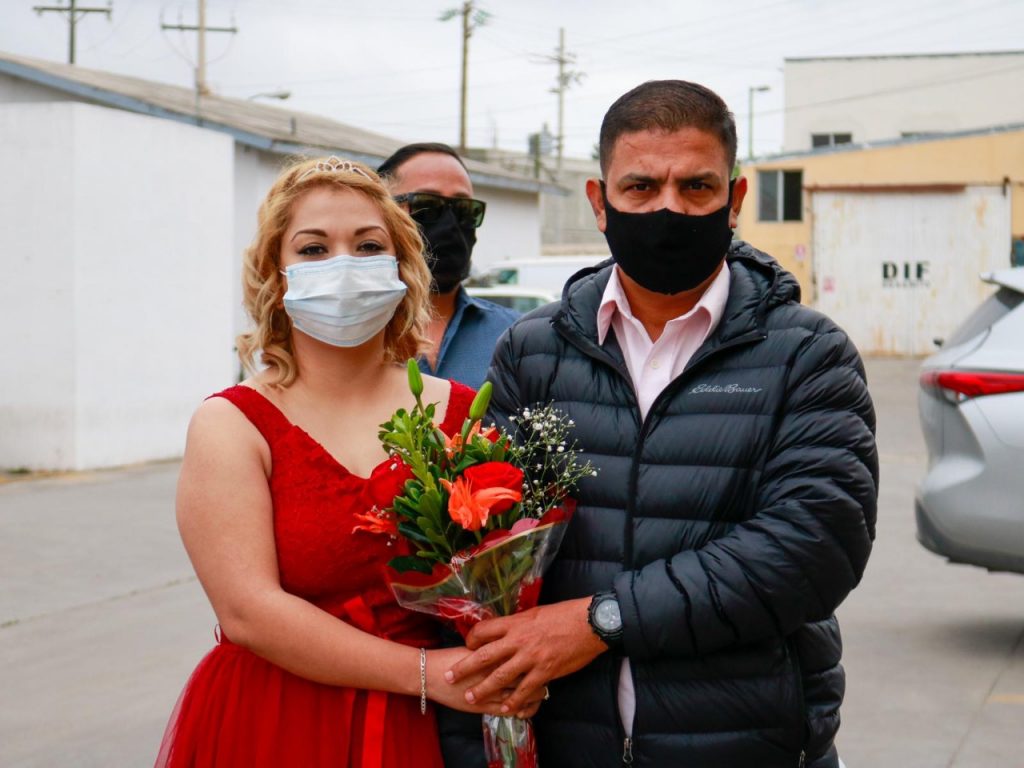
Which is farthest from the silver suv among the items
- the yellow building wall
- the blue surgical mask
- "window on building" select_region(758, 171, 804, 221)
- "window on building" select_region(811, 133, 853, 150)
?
"window on building" select_region(811, 133, 853, 150)

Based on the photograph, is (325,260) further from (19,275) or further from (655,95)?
(19,275)

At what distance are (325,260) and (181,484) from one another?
0.58 metres

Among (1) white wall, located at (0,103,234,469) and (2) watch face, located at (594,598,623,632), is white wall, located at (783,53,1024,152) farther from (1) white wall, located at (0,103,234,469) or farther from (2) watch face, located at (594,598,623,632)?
(2) watch face, located at (594,598,623,632)

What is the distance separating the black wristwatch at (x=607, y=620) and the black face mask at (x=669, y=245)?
2.22 feet

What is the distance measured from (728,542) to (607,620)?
272 millimetres

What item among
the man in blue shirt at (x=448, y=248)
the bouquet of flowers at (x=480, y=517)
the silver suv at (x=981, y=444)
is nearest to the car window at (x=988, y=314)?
the silver suv at (x=981, y=444)

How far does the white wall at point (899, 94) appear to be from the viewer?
44656mm

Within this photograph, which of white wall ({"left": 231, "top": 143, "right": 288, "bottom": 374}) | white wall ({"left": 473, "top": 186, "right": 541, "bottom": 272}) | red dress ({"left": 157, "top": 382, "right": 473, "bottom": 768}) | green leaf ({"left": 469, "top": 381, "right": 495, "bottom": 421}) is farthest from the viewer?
white wall ({"left": 473, "top": 186, "right": 541, "bottom": 272})

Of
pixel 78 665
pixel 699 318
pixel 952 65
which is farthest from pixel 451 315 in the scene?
pixel 952 65

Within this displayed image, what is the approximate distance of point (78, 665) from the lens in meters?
6.65

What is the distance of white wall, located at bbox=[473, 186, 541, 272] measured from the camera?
2802 centimetres

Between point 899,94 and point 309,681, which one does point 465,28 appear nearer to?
point 899,94

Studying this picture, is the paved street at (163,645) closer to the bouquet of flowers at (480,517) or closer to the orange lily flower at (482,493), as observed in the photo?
the bouquet of flowers at (480,517)

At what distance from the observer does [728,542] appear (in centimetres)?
244
